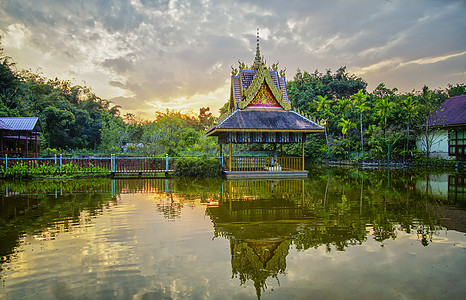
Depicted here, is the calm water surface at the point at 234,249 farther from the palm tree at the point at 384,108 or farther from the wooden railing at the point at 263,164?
the palm tree at the point at 384,108

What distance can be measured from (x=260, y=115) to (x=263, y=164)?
2.85 m

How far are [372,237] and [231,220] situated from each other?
9.24 feet

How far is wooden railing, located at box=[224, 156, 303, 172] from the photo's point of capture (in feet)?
53.5

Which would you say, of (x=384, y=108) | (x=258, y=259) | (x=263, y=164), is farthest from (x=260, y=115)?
(x=384, y=108)

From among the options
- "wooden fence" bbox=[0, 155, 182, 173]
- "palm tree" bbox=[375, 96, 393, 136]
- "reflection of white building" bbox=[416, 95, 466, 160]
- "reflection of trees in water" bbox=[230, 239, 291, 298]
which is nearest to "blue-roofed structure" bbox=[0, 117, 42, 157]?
"wooden fence" bbox=[0, 155, 182, 173]

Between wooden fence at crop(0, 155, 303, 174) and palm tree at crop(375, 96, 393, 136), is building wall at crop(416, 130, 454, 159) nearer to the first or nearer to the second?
palm tree at crop(375, 96, 393, 136)

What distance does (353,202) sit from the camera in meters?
8.41

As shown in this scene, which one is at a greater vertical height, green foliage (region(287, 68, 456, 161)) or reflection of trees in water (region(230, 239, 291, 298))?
green foliage (region(287, 68, 456, 161))

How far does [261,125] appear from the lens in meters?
15.5

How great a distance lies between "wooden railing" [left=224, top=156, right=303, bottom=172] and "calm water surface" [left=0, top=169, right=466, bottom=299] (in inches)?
303

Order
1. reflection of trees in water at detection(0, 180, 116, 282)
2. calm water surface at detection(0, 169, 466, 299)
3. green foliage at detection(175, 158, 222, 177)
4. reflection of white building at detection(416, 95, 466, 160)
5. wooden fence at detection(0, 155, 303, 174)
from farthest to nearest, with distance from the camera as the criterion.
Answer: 1. reflection of white building at detection(416, 95, 466, 160)
2. green foliage at detection(175, 158, 222, 177)
3. wooden fence at detection(0, 155, 303, 174)
4. reflection of trees in water at detection(0, 180, 116, 282)
5. calm water surface at detection(0, 169, 466, 299)

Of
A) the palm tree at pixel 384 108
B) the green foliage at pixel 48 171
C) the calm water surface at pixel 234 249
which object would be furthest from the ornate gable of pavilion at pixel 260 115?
the palm tree at pixel 384 108

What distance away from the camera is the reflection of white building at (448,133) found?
22.3 meters

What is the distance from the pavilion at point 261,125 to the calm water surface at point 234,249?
23.4 feet
